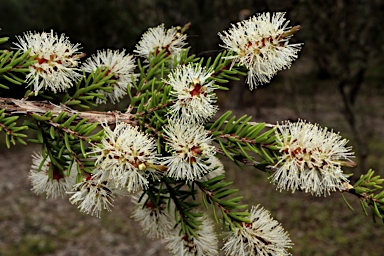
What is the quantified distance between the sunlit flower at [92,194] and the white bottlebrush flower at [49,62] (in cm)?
22

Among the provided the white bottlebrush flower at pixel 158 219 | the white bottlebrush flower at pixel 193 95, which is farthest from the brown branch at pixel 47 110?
the white bottlebrush flower at pixel 158 219

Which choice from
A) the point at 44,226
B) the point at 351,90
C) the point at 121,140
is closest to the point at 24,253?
the point at 44,226

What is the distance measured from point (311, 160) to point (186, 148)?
239 millimetres

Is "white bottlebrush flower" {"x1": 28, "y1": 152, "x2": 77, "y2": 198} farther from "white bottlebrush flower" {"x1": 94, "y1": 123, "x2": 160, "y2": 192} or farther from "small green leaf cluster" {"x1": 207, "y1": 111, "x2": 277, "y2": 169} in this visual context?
"small green leaf cluster" {"x1": 207, "y1": 111, "x2": 277, "y2": 169}

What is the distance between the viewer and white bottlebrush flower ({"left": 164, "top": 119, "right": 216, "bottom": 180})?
0.86 meters

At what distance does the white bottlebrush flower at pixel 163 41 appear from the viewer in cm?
115

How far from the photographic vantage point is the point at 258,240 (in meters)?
0.91

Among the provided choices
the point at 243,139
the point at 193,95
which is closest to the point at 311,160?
the point at 243,139

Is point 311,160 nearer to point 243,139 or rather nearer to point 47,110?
point 243,139

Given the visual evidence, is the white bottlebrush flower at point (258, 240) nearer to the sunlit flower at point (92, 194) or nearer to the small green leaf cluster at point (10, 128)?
the sunlit flower at point (92, 194)

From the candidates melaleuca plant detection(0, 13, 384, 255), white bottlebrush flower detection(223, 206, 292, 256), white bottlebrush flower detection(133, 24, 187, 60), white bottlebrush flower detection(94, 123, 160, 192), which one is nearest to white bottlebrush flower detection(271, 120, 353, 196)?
melaleuca plant detection(0, 13, 384, 255)

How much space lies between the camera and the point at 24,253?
5035 mm

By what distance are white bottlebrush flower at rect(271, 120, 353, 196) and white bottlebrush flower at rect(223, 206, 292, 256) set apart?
0.39 feet

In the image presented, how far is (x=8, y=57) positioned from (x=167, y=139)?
40 centimetres
